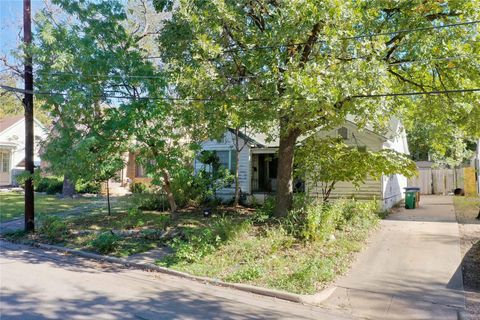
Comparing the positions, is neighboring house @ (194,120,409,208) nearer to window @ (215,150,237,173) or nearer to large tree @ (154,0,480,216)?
window @ (215,150,237,173)

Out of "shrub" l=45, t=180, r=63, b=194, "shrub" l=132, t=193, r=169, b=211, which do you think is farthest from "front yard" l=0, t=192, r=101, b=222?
"shrub" l=132, t=193, r=169, b=211

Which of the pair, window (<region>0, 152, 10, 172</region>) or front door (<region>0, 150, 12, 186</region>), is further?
window (<region>0, 152, 10, 172</region>)

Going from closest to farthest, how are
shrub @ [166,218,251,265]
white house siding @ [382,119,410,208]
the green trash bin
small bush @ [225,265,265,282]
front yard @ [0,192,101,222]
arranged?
small bush @ [225,265,265,282] < shrub @ [166,218,251,265] < front yard @ [0,192,101,222] < white house siding @ [382,119,410,208] < the green trash bin

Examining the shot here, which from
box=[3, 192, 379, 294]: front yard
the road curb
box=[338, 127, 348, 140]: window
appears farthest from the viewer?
box=[338, 127, 348, 140]: window

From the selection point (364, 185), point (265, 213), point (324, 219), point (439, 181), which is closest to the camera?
point (324, 219)

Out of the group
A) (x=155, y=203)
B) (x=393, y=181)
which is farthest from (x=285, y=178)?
(x=393, y=181)

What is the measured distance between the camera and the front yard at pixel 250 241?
8422mm

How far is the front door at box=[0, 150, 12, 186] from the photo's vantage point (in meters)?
32.0

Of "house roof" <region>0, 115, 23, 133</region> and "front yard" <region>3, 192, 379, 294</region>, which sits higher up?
"house roof" <region>0, 115, 23, 133</region>

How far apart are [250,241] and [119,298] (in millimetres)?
3947

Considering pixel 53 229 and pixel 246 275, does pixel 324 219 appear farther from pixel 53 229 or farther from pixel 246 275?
pixel 53 229

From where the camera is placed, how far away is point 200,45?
33.0 feet

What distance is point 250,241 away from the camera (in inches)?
402

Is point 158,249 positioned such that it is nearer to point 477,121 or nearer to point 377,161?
point 377,161
